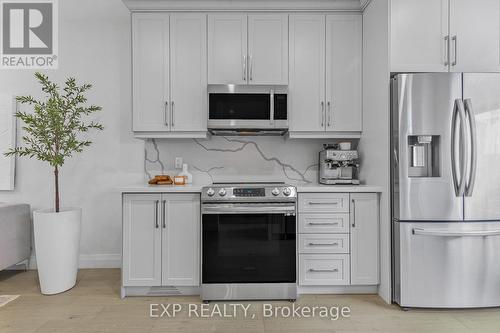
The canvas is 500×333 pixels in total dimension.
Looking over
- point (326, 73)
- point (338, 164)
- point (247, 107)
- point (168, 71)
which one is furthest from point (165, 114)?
point (338, 164)

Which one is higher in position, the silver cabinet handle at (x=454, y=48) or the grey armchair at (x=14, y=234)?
the silver cabinet handle at (x=454, y=48)

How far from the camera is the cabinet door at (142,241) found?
2.87 metres

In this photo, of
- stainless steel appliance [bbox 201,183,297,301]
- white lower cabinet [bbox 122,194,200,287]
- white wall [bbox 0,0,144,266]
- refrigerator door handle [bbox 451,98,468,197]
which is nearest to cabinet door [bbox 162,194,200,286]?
white lower cabinet [bbox 122,194,200,287]

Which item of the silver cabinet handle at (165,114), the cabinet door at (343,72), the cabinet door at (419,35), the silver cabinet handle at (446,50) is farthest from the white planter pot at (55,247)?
the silver cabinet handle at (446,50)

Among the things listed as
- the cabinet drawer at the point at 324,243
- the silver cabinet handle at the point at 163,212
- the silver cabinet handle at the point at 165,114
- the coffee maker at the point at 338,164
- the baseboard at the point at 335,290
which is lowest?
the baseboard at the point at 335,290

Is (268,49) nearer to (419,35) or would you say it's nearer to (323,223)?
(419,35)

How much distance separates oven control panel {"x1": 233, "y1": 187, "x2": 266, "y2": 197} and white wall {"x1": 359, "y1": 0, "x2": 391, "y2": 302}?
988 mm

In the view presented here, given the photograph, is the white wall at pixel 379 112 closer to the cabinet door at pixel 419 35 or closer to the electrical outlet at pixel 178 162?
the cabinet door at pixel 419 35

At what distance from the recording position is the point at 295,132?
328cm

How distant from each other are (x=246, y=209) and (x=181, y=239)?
1.98 ft

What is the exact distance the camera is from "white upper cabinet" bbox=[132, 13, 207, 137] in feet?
10.5

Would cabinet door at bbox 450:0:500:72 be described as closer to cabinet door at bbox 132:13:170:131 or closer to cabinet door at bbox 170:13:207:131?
cabinet door at bbox 170:13:207:131

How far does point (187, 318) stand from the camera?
2.53 meters

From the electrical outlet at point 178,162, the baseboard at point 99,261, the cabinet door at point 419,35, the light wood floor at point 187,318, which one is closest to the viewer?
the light wood floor at point 187,318
